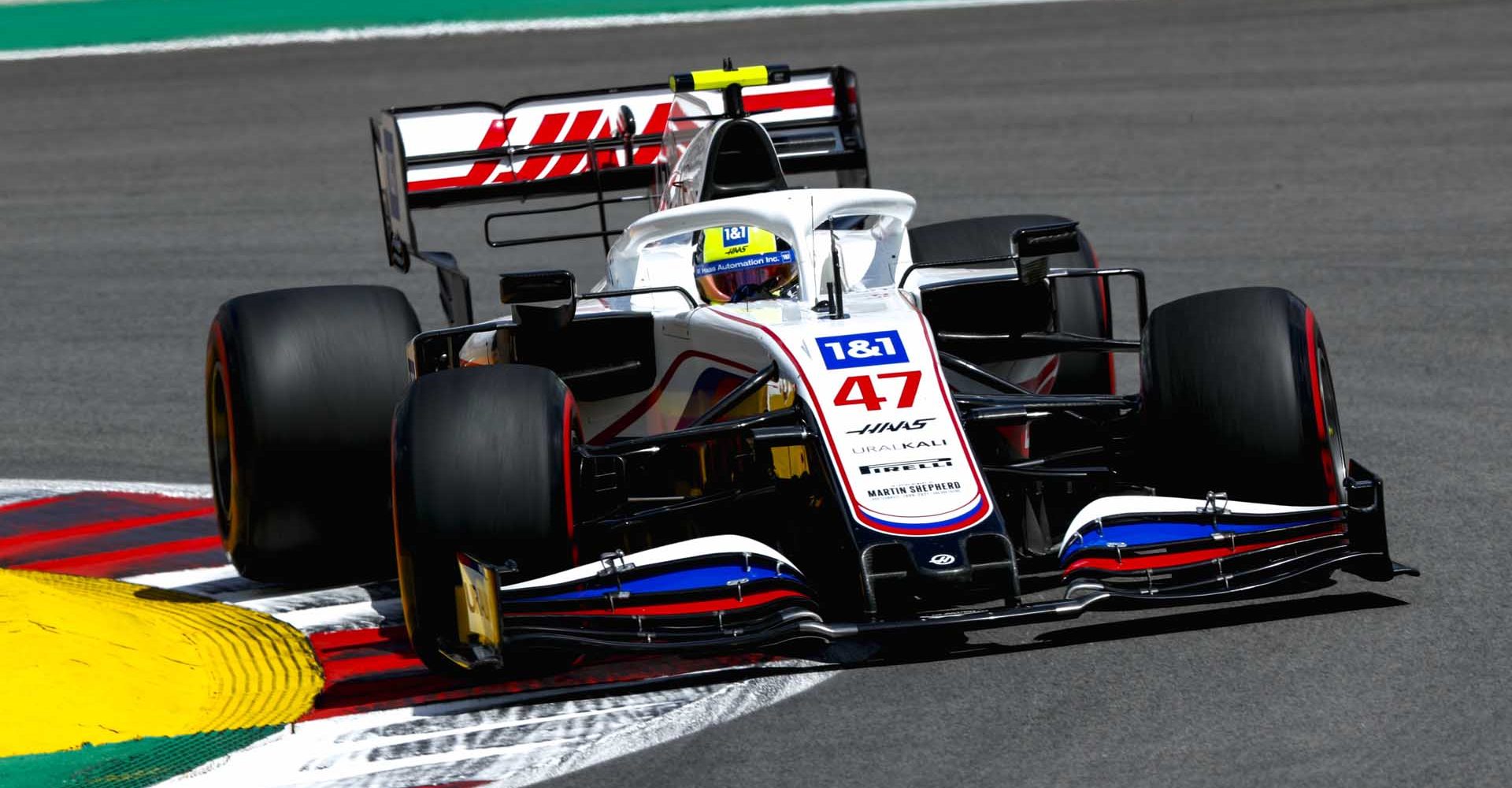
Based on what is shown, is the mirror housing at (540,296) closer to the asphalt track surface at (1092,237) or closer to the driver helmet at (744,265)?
the driver helmet at (744,265)

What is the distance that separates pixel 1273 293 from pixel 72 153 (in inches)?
548

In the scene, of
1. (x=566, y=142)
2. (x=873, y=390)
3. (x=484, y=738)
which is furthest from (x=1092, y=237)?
(x=484, y=738)

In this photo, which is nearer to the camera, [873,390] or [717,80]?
[873,390]

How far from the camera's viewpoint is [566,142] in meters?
8.96

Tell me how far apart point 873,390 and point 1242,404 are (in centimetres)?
105

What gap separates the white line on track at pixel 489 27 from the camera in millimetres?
23062

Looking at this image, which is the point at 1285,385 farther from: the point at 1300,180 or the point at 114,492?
the point at 1300,180

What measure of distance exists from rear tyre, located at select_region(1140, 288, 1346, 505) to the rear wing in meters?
2.74

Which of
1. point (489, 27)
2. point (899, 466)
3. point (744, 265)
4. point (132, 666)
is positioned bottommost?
point (132, 666)

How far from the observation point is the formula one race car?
545 centimetres

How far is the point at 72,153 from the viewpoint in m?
17.9

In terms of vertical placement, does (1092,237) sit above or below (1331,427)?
above

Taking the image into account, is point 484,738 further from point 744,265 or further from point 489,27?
point 489,27

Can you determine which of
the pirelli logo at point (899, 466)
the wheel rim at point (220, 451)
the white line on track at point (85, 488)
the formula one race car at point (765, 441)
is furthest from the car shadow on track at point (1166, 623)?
the white line on track at point (85, 488)
